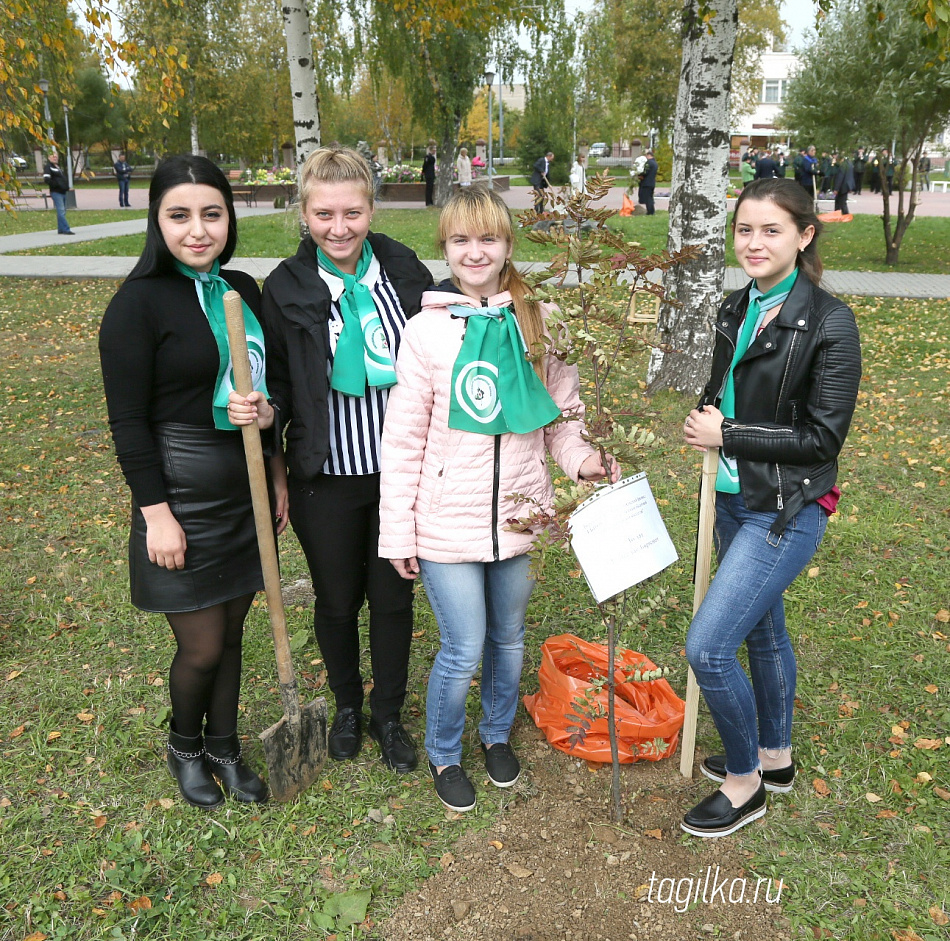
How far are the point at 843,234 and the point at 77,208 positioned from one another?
23021 millimetres

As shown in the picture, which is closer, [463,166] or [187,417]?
[187,417]

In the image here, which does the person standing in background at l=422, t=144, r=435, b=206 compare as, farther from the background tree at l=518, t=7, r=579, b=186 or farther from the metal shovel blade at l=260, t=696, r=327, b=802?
the metal shovel blade at l=260, t=696, r=327, b=802

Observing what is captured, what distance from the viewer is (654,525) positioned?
2633 mm

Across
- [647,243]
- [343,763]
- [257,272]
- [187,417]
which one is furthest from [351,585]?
[647,243]

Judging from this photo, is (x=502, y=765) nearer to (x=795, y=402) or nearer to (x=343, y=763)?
(x=343, y=763)

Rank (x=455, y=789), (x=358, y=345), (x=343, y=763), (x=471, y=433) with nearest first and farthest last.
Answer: (x=471, y=433)
(x=358, y=345)
(x=455, y=789)
(x=343, y=763)

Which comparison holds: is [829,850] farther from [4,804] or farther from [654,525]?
[4,804]

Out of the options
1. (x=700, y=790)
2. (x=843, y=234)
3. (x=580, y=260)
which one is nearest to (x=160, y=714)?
(x=700, y=790)

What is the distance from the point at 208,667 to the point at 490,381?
1.30 m

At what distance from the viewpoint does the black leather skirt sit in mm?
2623

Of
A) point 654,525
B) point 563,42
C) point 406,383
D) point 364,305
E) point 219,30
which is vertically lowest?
point 654,525

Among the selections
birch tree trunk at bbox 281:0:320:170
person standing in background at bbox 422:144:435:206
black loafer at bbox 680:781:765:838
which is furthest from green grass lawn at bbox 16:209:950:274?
black loafer at bbox 680:781:765:838

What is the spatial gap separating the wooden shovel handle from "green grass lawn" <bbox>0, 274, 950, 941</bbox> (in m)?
0.49

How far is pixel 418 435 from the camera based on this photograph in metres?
2.69
